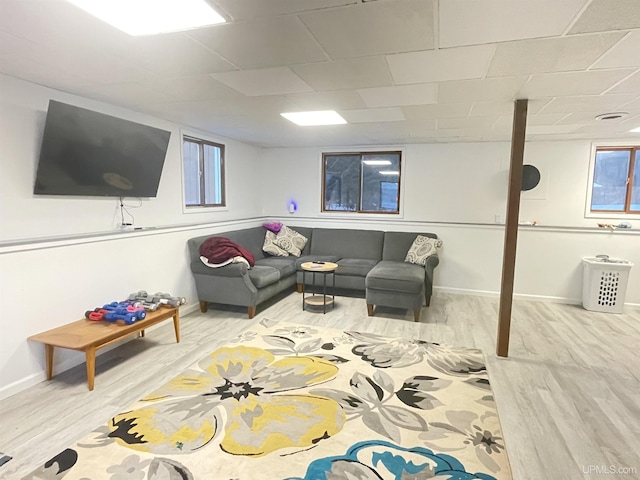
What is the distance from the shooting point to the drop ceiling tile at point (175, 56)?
188 cm

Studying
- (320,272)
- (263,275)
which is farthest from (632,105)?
(263,275)

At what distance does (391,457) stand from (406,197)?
4166 millimetres

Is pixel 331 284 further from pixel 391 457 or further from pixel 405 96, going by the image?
pixel 391 457

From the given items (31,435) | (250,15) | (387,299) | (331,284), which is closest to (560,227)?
(387,299)

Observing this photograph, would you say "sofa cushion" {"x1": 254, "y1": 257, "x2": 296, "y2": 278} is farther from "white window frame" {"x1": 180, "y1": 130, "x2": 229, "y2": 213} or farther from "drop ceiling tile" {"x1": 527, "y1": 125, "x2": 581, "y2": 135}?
"drop ceiling tile" {"x1": 527, "y1": 125, "x2": 581, "y2": 135}

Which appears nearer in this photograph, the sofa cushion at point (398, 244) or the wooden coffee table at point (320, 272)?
the wooden coffee table at point (320, 272)

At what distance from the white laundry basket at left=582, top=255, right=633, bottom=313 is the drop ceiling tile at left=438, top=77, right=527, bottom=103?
2.99m

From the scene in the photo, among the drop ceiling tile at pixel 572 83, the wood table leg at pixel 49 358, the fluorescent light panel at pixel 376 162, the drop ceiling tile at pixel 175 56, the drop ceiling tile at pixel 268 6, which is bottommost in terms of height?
the wood table leg at pixel 49 358

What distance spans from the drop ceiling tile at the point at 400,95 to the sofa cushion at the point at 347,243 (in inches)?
103

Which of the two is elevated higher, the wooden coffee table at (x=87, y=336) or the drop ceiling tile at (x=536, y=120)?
the drop ceiling tile at (x=536, y=120)

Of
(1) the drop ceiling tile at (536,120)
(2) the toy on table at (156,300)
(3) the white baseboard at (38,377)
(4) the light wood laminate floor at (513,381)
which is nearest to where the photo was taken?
(4) the light wood laminate floor at (513,381)

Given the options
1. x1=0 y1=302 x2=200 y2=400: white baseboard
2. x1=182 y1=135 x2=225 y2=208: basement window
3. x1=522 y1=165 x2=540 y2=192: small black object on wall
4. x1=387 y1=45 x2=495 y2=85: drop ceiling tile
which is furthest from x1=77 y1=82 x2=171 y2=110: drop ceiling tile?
x1=522 y1=165 x2=540 y2=192: small black object on wall

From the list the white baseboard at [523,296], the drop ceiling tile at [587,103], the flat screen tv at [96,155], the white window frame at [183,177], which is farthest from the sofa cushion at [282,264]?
the drop ceiling tile at [587,103]

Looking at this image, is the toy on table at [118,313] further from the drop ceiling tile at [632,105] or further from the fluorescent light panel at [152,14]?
the drop ceiling tile at [632,105]
